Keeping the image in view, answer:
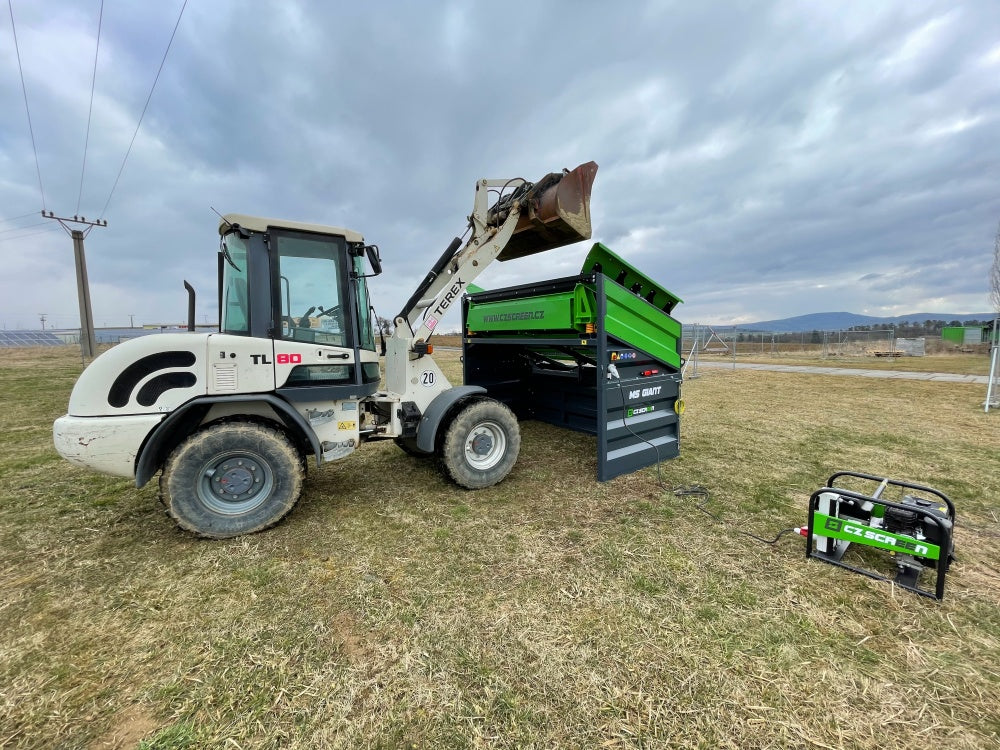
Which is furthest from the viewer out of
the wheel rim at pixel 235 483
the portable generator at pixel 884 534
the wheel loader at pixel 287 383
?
the wheel rim at pixel 235 483

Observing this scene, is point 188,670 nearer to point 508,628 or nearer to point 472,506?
point 508,628

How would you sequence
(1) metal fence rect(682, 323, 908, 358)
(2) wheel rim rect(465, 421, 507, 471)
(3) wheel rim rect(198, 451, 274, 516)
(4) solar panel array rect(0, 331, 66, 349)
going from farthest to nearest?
(4) solar panel array rect(0, 331, 66, 349) → (1) metal fence rect(682, 323, 908, 358) → (2) wheel rim rect(465, 421, 507, 471) → (3) wheel rim rect(198, 451, 274, 516)

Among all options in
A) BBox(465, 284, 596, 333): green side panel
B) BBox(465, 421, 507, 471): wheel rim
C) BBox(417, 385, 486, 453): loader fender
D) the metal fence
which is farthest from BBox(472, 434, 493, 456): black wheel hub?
the metal fence

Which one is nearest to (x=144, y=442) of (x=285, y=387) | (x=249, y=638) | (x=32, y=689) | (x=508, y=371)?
(x=285, y=387)

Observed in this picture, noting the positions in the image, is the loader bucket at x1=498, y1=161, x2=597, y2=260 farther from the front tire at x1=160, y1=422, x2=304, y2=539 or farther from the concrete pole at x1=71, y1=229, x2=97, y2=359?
the concrete pole at x1=71, y1=229, x2=97, y2=359

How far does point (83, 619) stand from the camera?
2330 mm

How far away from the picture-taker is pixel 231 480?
3.22 meters

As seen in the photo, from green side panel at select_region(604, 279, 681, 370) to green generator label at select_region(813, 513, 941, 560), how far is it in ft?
7.23

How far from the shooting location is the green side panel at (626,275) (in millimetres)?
4406

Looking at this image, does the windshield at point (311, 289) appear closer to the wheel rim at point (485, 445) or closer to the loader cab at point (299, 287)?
the loader cab at point (299, 287)

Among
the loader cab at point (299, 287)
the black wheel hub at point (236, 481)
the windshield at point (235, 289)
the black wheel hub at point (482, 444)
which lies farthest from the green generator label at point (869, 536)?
the windshield at point (235, 289)

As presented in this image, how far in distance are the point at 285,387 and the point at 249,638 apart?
181 cm

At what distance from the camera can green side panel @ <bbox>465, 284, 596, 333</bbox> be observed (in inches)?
164

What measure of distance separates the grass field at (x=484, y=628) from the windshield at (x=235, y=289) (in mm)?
1689
